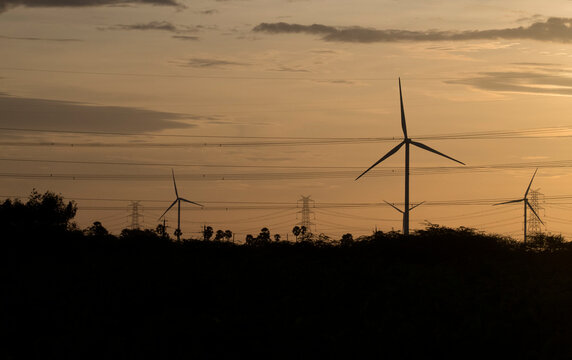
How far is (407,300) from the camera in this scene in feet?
145

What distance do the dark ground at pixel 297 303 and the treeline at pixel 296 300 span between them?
0.09 m

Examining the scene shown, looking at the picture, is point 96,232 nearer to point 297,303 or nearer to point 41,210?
point 297,303

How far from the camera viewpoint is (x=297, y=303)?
43.1 m

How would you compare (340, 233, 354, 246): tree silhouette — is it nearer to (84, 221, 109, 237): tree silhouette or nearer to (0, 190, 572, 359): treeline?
(0, 190, 572, 359): treeline

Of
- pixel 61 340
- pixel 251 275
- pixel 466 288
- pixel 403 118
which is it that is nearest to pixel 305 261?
pixel 251 275

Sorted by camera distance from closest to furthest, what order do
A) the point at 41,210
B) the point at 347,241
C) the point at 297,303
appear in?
the point at 297,303
the point at 347,241
the point at 41,210

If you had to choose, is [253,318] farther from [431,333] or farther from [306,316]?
[431,333]

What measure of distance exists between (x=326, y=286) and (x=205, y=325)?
10148 millimetres

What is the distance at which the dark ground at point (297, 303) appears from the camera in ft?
119

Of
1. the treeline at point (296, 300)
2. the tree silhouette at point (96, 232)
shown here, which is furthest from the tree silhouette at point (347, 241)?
the tree silhouette at point (96, 232)

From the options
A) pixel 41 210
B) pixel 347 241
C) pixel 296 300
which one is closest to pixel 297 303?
pixel 296 300

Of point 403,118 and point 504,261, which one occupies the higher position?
point 403,118

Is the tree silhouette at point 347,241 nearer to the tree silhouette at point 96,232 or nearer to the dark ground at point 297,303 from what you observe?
the dark ground at point 297,303

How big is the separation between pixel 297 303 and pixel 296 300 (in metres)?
0.39
